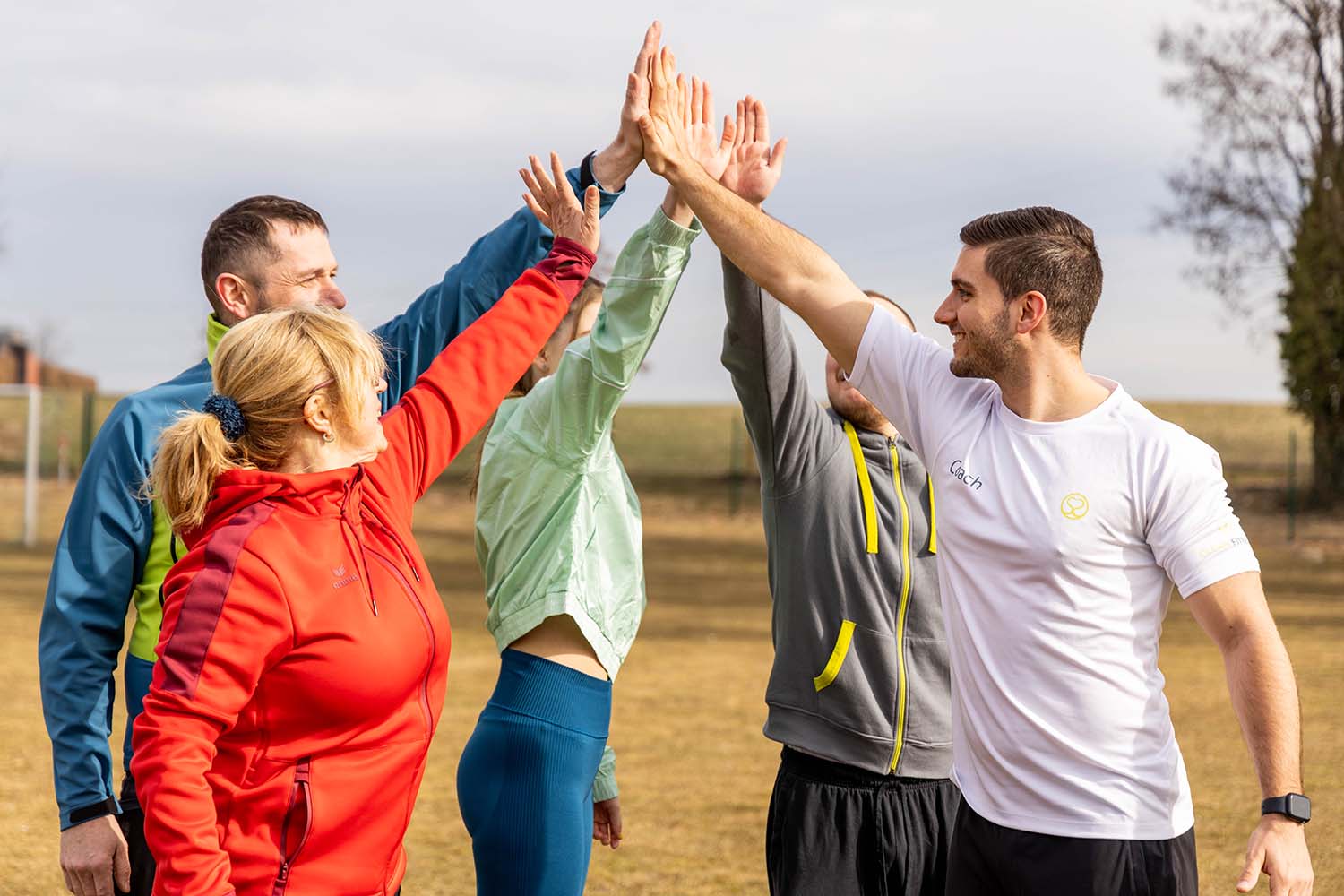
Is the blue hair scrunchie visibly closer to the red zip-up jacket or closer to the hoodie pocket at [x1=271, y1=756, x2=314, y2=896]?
the red zip-up jacket

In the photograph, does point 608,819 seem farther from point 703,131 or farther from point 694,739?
point 694,739

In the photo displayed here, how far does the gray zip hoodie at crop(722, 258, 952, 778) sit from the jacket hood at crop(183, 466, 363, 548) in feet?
4.39

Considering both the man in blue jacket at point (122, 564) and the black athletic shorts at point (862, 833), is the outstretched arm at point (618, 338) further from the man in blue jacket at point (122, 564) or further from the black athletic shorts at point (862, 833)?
the black athletic shorts at point (862, 833)

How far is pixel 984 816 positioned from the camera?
3.04m

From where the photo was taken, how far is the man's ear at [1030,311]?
3.15 meters

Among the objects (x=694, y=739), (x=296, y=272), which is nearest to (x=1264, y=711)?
(x=296, y=272)

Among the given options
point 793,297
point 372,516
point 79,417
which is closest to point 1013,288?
point 793,297

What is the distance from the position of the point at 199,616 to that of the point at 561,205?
1.50m

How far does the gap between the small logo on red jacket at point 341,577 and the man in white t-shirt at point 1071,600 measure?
53.5 inches

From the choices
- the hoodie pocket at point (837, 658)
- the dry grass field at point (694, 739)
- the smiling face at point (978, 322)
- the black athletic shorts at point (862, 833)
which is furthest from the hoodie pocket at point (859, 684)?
the dry grass field at point (694, 739)

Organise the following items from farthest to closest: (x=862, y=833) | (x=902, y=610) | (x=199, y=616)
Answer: (x=902, y=610) → (x=862, y=833) → (x=199, y=616)

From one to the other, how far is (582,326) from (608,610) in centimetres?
88

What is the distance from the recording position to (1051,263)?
10.4 feet

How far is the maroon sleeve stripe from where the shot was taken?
2.34m
